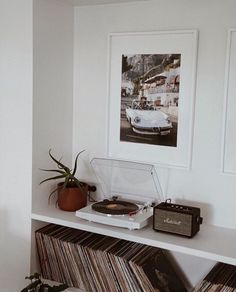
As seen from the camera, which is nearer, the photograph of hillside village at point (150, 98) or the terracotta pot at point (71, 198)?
the photograph of hillside village at point (150, 98)

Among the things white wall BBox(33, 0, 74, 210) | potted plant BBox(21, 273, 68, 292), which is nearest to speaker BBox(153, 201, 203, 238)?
potted plant BBox(21, 273, 68, 292)

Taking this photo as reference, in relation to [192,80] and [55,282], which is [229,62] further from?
[55,282]

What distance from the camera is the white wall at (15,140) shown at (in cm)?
224

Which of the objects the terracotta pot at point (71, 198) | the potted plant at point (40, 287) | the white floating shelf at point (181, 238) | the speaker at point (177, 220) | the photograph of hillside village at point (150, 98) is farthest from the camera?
the terracotta pot at point (71, 198)

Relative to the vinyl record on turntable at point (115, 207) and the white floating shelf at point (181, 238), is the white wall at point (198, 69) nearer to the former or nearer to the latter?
the white floating shelf at point (181, 238)

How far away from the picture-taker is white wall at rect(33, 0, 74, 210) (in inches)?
88.9

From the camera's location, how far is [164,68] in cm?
222

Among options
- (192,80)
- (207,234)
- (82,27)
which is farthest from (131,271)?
(82,27)

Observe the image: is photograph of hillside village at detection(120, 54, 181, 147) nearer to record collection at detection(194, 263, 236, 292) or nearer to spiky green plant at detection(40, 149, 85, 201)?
spiky green plant at detection(40, 149, 85, 201)

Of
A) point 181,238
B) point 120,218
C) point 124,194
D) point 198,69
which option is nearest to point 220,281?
point 181,238

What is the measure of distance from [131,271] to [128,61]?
1072 millimetres

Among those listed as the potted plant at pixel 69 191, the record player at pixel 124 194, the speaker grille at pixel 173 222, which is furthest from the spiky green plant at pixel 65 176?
the speaker grille at pixel 173 222

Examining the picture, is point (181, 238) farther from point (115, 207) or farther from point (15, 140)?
point (15, 140)

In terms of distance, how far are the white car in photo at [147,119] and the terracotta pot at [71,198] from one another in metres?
0.45
